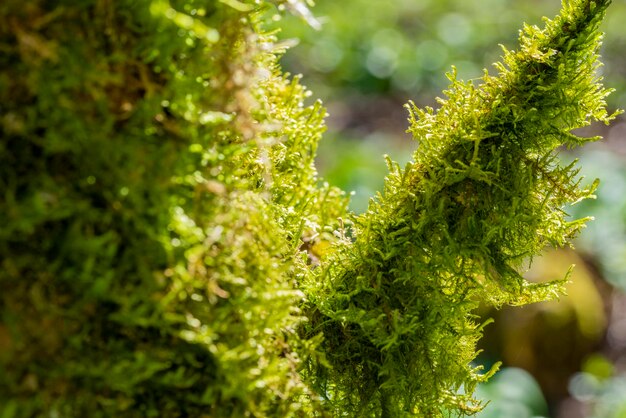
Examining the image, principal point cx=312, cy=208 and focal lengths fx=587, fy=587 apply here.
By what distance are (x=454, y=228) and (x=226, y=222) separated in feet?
0.99

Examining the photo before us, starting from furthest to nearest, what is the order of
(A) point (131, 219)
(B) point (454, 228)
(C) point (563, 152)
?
(C) point (563, 152), (B) point (454, 228), (A) point (131, 219)

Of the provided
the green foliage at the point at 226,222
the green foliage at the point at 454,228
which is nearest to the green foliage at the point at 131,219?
the green foliage at the point at 226,222

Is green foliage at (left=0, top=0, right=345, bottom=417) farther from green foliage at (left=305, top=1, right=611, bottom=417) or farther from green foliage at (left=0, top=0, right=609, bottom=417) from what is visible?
green foliage at (left=305, top=1, right=611, bottom=417)

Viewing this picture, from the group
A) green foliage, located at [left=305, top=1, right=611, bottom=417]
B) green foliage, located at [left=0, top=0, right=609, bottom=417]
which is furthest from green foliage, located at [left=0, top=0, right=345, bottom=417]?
green foliage, located at [left=305, top=1, right=611, bottom=417]

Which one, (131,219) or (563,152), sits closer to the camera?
(131,219)

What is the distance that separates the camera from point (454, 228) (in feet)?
2.40

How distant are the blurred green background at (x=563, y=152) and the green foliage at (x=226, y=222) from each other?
0.64 ft

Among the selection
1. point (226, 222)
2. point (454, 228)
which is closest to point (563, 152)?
point (454, 228)

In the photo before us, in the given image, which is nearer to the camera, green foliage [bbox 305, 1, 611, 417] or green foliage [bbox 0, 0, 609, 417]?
green foliage [bbox 0, 0, 609, 417]

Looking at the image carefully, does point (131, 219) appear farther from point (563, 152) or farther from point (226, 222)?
point (563, 152)

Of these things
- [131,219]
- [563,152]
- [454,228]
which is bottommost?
[131,219]

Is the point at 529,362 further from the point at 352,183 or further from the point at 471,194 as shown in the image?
the point at 471,194

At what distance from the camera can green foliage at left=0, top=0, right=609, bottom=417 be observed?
1.64 ft

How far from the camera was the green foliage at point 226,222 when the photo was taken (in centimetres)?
50
